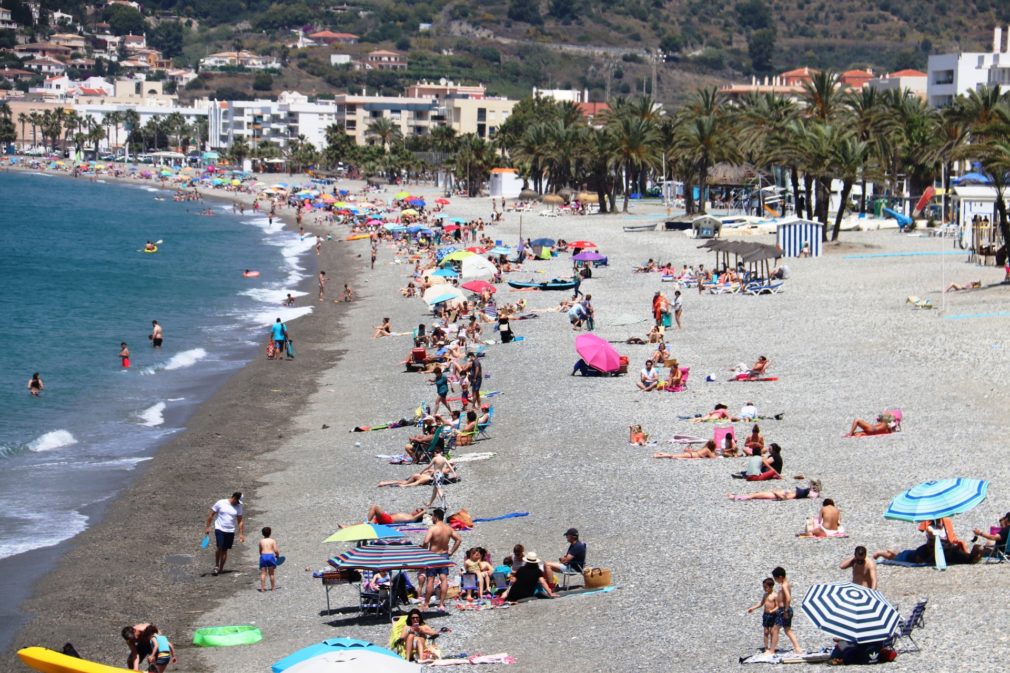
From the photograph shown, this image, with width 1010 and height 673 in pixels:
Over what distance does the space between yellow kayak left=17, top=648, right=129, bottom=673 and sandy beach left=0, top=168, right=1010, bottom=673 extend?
1927 millimetres

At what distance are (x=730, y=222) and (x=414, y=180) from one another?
243 ft

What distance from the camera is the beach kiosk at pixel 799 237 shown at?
44281 mm

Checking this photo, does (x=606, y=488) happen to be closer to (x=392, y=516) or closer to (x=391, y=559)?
(x=392, y=516)

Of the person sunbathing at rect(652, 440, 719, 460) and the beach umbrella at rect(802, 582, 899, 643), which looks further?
the person sunbathing at rect(652, 440, 719, 460)

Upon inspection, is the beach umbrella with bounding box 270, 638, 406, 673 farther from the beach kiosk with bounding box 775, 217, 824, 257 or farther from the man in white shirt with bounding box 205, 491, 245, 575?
the beach kiosk with bounding box 775, 217, 824, 257

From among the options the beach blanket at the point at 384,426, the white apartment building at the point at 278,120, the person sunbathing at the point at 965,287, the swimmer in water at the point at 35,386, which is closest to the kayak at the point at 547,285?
the person sunbathing at the point at 965,287

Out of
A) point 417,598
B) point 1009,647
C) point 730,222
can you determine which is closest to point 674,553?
point 417,598

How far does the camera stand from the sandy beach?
13.0m

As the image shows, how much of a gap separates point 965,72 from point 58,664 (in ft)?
264

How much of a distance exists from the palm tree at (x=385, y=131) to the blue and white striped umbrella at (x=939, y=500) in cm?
11292

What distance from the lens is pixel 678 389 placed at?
23.9 meters

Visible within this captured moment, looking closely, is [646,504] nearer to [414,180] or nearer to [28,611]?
[28,611]

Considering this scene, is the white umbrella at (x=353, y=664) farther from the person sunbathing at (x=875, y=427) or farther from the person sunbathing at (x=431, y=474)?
the person sunbathing at (x=875, y=427)

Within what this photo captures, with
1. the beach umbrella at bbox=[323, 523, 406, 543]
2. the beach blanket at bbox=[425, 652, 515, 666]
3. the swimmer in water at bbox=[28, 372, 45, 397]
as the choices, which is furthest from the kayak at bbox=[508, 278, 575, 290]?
the beach blanket at bbox=[425, 652, 515, 666]
